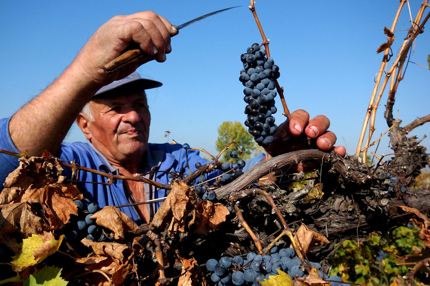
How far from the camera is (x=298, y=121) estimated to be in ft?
5.61

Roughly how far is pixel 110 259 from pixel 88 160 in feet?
4.98

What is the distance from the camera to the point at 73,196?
1301mm

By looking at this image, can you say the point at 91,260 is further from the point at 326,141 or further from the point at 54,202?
the point at 326,141

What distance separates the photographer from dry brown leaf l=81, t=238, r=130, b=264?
3.82ft

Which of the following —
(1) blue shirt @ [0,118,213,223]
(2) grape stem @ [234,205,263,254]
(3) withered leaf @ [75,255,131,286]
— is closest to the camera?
(3) withered leaf @ [75,255,131,286]

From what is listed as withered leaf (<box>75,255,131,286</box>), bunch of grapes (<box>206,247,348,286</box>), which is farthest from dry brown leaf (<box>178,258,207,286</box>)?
withered leaf (<box>75,255,131,286</box>)

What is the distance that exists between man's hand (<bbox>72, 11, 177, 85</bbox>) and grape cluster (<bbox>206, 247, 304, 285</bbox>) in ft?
2.39

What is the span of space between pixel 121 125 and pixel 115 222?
66.1 inches

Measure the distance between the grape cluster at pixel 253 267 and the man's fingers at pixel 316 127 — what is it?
606 mm

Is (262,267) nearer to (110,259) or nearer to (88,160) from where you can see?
(110,259)

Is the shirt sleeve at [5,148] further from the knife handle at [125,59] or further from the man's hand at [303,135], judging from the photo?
the man's hand at [303,135]

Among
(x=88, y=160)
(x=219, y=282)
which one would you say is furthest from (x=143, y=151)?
(x=219, y=282)

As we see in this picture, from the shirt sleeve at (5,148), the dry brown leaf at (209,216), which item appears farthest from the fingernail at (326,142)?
the shirt sleeve at (5,148)

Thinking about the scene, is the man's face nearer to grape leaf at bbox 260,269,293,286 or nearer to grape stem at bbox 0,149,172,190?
grape stem at bbox 0,149,172,190
